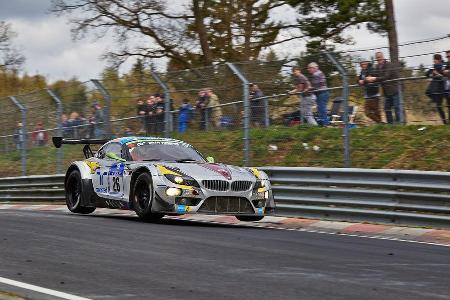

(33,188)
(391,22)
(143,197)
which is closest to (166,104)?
(33,188)

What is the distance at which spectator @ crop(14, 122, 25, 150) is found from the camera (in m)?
23.1

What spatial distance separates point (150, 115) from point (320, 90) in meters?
4.70

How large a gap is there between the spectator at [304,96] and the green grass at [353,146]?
22cm

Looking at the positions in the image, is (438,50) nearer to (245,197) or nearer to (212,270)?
(245,197)

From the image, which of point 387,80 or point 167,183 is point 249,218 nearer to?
point 167,183

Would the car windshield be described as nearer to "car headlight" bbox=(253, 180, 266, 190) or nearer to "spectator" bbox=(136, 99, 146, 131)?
"car headlight" bbox=(253, 180, 266, 190)

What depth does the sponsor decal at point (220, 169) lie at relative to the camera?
13180mm

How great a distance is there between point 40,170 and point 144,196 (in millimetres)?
10032

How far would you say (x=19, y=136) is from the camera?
23.4 metres

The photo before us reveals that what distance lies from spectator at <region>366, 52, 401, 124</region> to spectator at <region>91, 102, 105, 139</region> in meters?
7.30

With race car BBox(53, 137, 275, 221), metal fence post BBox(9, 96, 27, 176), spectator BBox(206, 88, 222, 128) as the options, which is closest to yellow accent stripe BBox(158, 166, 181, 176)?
race car BBox(53, 137, 275, 221)

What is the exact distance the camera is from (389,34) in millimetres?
27859

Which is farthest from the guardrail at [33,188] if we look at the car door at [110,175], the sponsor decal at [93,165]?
the car door at [110,175]

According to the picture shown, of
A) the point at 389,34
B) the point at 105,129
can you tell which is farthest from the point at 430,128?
the point at 389,34
